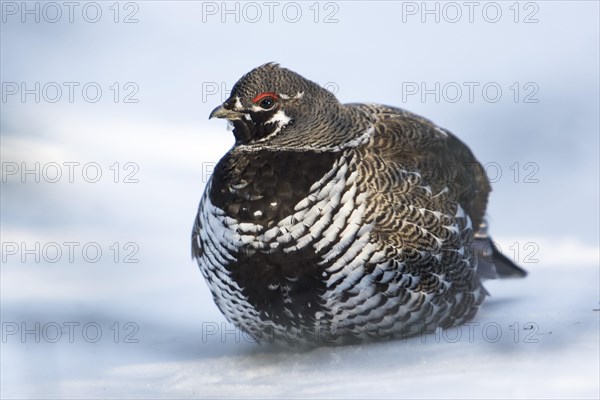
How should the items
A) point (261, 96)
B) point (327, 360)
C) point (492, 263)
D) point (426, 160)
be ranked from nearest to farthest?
point (327, 360)
point (261, 96)
point (426, 160)
point (492, 263)

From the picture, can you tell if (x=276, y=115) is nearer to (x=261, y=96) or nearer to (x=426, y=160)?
(x=261, y=96)

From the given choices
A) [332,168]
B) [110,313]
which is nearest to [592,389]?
[332,168]

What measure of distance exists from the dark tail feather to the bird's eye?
5.31 feet

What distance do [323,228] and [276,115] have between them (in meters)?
0.78

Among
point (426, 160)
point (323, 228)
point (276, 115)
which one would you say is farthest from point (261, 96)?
point (426, 160)

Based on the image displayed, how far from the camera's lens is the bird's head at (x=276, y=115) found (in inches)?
228

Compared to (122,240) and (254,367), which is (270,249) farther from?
(122,240)

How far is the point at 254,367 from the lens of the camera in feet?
18.0

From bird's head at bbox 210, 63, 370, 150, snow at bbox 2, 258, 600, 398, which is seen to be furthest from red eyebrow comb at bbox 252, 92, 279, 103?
snow at bbox 2, 258, 600, 398

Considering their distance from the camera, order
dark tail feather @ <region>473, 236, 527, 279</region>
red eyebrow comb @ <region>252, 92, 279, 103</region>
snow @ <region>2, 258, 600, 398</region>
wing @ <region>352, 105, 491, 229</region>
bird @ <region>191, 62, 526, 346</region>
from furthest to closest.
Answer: dark tail feather @ <region>473, 236, 527, 279</region>
wing @ <region>352, 105, 491, 229</region>
red eyebrow comb @ <region>252, 92, 279, 103</region>
bird @ <region>191, 62, 526, 346</region>
snow @ <region>2, 258, 600, 398</region>

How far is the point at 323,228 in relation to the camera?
214 inches

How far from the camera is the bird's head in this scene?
5.79 meters

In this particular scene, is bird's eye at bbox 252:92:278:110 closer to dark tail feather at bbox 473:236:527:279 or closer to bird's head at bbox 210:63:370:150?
bird's head at bbox 210:63:370:150

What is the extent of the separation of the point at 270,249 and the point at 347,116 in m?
1.05
